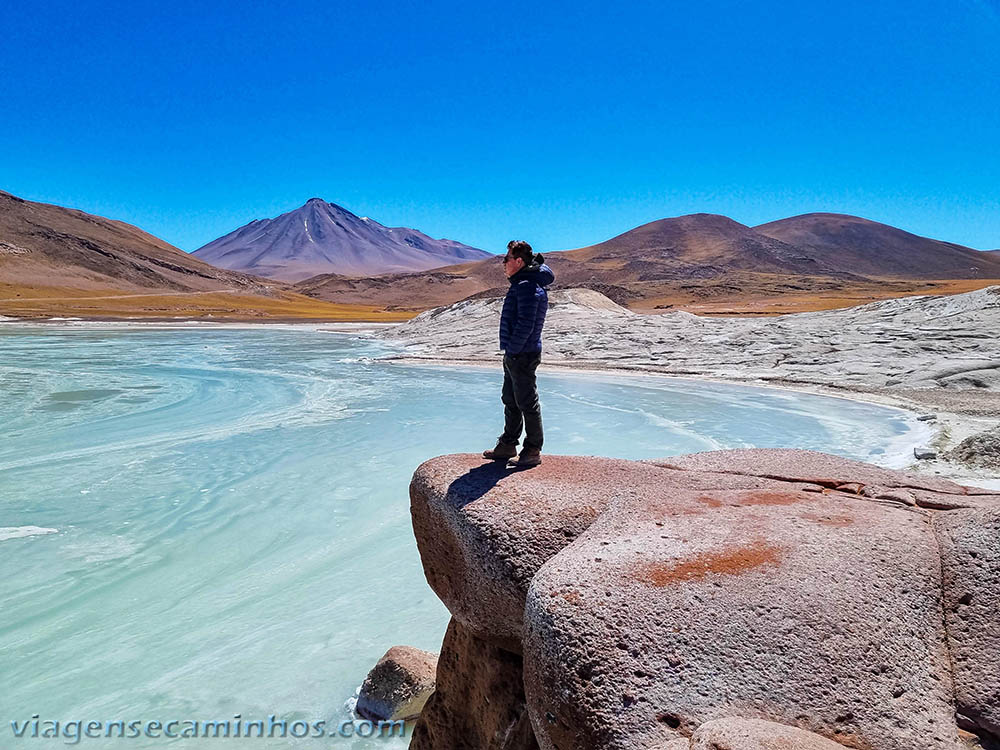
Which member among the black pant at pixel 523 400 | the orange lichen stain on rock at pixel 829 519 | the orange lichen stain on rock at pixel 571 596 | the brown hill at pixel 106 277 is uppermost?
the brown hill at pixel 106 277

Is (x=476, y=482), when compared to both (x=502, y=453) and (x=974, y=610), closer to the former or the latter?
(x=502, y=453)

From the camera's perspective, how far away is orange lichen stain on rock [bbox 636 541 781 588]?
9.77ft

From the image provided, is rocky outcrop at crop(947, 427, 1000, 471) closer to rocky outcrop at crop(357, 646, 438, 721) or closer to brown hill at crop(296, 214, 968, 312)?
rocky outcrop at crop(357, 646, 438, 721)

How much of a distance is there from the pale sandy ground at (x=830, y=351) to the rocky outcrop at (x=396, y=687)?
7.53 m

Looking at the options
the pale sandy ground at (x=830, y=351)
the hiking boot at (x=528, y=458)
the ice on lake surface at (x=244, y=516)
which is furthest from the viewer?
the pale sandy ground at (x=830, y=351)

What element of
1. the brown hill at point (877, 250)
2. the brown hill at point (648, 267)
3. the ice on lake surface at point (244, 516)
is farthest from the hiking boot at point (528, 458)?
the brown hill at point (877, 250)

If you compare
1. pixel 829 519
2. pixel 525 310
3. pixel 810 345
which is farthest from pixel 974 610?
pixel 810 345

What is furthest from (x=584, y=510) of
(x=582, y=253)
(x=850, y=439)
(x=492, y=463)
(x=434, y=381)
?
(x=582, y=253)

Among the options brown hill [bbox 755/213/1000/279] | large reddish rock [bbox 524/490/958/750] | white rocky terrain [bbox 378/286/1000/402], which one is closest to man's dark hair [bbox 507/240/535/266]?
large reddish rock [bbox 524/490/958/750]

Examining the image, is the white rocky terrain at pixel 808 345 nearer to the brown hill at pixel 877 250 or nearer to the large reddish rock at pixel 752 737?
the large reddish rock at pixel 752 737

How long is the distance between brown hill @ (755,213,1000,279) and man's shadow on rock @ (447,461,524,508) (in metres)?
159

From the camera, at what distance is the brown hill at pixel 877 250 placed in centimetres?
15162

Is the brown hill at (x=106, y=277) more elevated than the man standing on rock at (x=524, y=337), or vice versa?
the brown hill at (x=106, y=277)

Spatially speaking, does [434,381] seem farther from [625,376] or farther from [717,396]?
[717,396]
